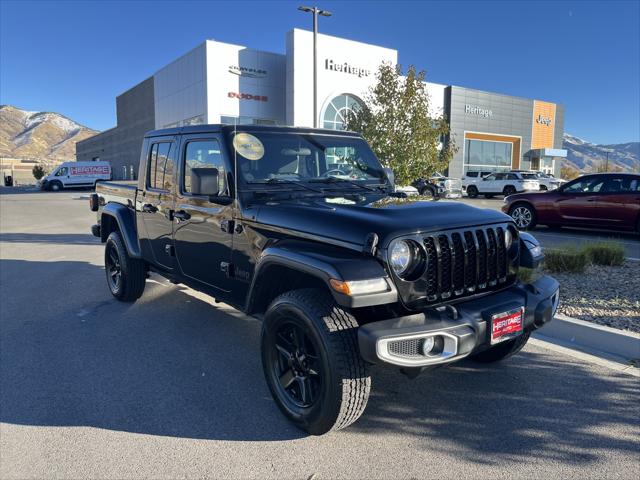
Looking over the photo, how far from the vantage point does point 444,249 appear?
3.02 metres

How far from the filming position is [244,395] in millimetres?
3654

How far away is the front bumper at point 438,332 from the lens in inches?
102

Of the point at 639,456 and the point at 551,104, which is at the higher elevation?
the point at 551,104

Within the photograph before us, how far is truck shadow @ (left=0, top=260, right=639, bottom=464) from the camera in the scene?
3125 millimetres

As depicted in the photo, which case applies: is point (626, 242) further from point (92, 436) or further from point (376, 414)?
point (92, 436)

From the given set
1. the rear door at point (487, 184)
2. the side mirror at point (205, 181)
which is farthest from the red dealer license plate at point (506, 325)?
the rear door at point (487, 184)

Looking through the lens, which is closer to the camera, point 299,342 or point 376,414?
point 299,342

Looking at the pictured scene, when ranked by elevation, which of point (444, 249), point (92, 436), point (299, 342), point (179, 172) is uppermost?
point (179, 172)

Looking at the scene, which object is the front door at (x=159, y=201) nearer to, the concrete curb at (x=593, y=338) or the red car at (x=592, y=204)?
the concrete curb at (x=593, y=338)

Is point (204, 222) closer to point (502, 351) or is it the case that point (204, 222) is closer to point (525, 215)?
point (502, 351)

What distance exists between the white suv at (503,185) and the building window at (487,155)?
1842 centimetres

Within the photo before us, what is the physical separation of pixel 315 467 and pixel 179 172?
114 inches

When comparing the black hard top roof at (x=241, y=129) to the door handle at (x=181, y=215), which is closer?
the black hard top roof at (x=241, y=129)

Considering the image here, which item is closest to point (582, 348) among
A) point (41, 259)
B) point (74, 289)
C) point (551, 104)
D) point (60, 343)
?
point (60, 343)
